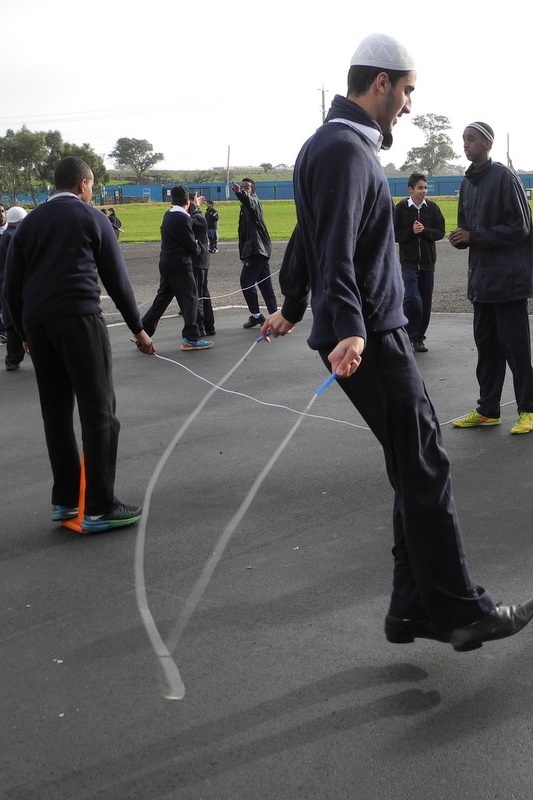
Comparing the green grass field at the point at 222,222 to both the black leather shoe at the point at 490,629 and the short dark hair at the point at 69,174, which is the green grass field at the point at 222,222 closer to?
the short dark hair at the point at 69,174

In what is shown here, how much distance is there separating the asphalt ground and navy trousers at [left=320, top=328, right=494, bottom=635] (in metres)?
0.30

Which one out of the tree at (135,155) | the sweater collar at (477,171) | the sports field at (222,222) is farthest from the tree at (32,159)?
the sweater collar at (477,171)

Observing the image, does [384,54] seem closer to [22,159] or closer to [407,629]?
[407,629]

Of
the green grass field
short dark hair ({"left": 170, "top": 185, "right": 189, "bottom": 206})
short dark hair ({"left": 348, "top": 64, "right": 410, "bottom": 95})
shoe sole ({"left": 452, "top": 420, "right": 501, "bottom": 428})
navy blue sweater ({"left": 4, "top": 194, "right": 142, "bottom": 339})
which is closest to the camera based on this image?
short dark hair ({"left": 348, "top": 64, "right": 410, "bottom": 95})

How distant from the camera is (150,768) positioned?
3057 millimetres

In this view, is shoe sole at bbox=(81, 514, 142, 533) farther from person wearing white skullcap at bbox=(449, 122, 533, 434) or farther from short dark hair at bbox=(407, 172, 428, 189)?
short dark hair at bbox=(407, 172, 428, 189)

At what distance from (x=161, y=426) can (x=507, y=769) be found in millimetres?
5331

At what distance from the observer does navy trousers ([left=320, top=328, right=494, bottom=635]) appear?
3451 mm

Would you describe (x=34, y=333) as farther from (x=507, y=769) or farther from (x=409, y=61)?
(x=507, y=769)

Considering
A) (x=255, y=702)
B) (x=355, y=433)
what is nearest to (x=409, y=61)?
(x=255, y=702)

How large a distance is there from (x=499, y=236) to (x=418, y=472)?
4075 mm

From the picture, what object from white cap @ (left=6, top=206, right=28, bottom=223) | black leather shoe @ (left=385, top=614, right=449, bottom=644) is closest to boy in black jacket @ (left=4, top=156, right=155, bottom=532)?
black leather shoe @ (left=385, top=614, right=449, bottom=644)

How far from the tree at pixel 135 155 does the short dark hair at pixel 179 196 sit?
5285 inches

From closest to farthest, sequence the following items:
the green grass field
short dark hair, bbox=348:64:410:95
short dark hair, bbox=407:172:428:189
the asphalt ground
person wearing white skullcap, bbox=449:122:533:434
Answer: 1. the asphalt ground
2. short dark hair, bbox=348:64:410:95
3. person wearing white skullcap, bbox=449:122:533:434
4. short dark hair, bbox=407:172:428:189
5. the green grass field
